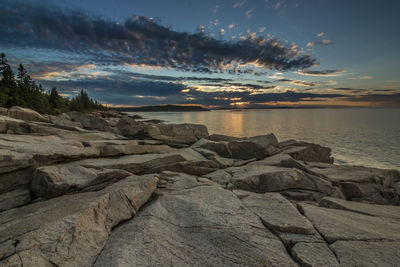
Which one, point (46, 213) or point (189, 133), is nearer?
point (46, 213)

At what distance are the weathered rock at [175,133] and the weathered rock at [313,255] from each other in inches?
766

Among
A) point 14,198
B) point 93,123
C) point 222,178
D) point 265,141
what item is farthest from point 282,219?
point 93,123

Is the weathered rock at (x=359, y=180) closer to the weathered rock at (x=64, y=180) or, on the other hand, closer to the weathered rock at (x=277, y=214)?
the weathered rock at (x=277, y=214)

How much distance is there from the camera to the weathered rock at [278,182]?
10.6 metres

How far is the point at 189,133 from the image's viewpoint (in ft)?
83.1

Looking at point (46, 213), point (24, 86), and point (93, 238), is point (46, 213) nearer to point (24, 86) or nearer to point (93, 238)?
point (93, 238)

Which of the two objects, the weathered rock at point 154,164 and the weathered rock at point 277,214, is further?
the weathered rock at point 154,164

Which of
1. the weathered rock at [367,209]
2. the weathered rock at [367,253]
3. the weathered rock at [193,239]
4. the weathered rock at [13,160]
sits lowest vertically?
the weathered rock at [367,209]

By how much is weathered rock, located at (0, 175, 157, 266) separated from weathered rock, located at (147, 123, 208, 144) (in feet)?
55.2

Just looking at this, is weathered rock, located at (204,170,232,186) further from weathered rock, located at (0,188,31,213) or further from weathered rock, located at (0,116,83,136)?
weathered rock, located at (0,116,83,136)

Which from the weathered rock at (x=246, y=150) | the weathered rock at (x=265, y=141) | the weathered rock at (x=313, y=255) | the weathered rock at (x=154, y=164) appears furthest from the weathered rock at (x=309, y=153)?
the weathered rock at (x=313, y=255)

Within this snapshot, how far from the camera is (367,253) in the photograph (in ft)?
16.6

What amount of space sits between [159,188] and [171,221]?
2.87m

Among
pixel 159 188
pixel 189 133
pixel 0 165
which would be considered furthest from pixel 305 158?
pixel 0 165
